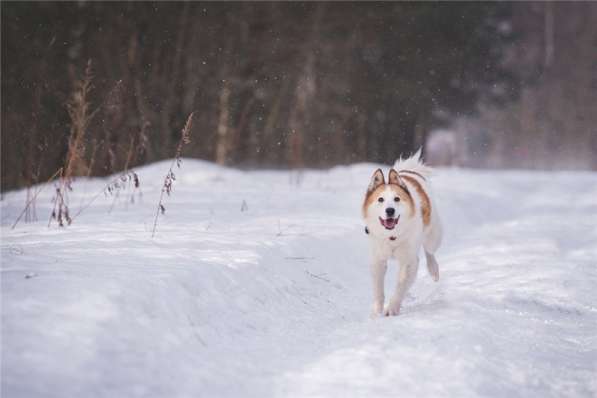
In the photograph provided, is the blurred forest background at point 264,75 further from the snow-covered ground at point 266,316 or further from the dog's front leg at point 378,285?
the dog's front leg at point 378,285

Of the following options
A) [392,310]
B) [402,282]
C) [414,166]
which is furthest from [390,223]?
[414,166]

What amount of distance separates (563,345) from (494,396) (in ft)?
3.51

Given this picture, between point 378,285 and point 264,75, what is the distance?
1452 cm

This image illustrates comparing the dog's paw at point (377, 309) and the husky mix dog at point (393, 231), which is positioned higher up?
the husky mix dog at point (393, 231)

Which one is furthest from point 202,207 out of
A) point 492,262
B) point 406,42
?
point 406,42

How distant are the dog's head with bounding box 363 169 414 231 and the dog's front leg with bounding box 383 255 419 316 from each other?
29 cm

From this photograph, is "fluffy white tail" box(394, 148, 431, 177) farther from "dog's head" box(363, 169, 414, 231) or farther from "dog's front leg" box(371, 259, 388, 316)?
"dog's front leg" box(371, 259, 388, 316)

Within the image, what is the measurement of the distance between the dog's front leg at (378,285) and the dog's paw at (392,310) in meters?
0.06

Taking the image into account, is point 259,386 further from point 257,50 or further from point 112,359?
point 257,50

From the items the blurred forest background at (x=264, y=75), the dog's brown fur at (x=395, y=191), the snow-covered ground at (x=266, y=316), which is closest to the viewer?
the snow-covered ground at (x=266, y=316)

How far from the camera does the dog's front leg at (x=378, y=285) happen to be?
13.8 feet

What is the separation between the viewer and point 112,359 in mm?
2623

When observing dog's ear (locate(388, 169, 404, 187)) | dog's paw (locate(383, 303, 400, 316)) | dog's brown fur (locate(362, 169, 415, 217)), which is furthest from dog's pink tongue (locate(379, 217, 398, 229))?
dog's paw (locate(383, 303, 400, 316))

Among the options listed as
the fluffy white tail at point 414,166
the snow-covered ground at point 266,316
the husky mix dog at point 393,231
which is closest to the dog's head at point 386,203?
the husky mix dog at point 393,231
